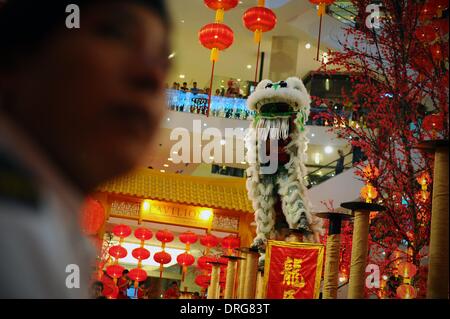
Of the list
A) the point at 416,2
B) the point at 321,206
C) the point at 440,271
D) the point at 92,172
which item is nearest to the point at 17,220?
the point at 92,172

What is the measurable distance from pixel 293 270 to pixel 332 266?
1.13 m

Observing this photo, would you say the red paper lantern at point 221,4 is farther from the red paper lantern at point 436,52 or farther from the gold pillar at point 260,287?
the gold pillar at point 260,287

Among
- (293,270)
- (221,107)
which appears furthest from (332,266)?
(221,107)

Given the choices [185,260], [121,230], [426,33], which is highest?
[426,33]

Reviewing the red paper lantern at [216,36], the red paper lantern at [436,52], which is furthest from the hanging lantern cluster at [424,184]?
the red paper lantern at [216,36]

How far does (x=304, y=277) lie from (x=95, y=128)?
3.55 metres

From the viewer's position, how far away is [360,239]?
255cm

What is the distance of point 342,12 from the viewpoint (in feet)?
37.8

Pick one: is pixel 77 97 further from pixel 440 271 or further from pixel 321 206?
pixel 321 206

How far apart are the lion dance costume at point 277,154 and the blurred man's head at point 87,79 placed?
159 inches

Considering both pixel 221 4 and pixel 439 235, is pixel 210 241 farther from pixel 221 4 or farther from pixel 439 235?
pixel 439 235

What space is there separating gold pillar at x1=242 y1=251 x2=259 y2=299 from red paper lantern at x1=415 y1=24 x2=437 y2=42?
2355 mm

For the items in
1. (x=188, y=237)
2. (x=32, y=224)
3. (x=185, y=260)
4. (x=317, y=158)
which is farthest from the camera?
(x=317, y=158)

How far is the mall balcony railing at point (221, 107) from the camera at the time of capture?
11000 mm
